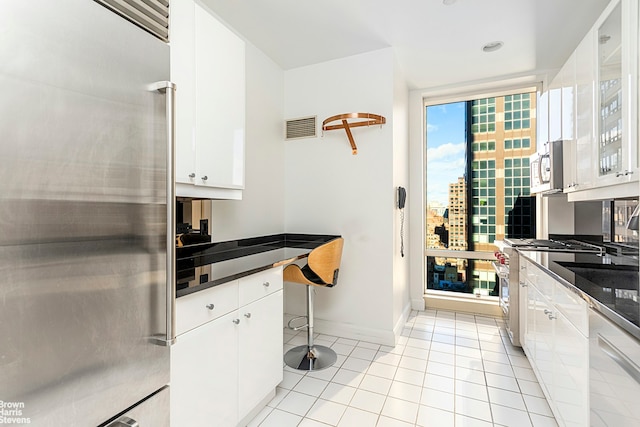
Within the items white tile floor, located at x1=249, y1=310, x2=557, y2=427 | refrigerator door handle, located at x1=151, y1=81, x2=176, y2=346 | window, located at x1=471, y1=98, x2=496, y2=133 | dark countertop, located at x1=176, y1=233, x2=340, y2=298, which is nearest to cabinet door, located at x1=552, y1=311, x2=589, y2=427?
white tile floor, located at x1=249, y1=310, x2=557, y2=427

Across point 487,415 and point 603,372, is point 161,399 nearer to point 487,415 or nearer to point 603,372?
point 603,372

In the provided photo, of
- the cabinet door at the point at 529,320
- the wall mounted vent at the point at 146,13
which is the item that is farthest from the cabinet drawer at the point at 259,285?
the cabinet door at the point at 529,320

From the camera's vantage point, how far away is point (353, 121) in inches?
116

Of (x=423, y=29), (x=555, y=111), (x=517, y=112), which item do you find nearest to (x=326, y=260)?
(x=423, y=29)

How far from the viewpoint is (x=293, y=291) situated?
10.8 feet

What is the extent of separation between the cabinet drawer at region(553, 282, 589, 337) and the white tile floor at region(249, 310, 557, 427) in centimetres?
78

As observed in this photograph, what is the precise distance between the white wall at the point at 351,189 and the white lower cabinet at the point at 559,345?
1.12 m

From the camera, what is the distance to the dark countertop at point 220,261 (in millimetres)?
1388

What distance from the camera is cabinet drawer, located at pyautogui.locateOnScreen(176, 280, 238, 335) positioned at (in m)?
1.25

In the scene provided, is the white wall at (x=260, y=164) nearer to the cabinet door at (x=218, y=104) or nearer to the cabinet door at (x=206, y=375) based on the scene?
the cabinet door at (x=218, y=104)

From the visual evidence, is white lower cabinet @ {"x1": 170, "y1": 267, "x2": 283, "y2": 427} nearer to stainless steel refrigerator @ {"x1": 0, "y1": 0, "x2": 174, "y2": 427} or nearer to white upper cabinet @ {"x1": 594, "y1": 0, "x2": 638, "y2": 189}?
stainless steel refrigerator @ {"x1": 0, "y1": 0, "x2": 174, "y2": 427}

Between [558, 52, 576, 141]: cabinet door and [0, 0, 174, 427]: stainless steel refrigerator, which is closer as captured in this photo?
[0, 0, 174, 427]: stainless steel refrigerator

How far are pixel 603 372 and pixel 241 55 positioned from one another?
252 centimetres

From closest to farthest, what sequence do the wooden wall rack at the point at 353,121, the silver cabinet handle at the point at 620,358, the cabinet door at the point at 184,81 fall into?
the silver cabinet handle at the point at 620,358 < the cabinet door at the point at 184,81 < the wooden wall rack at the point at 353,121
